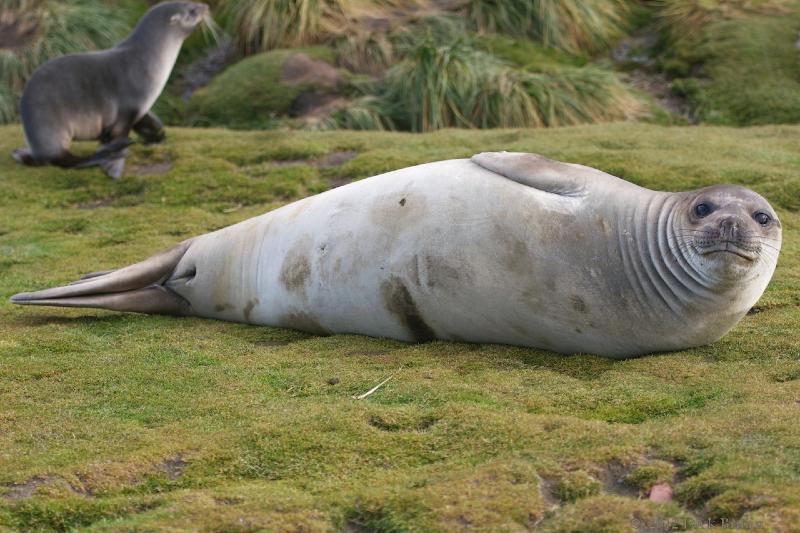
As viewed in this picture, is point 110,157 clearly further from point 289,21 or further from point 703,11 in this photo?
point 703,11

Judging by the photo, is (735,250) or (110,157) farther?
(110,157)

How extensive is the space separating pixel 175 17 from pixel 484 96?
3772 mm

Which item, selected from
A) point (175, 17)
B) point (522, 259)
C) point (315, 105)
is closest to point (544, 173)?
point (522, 259)

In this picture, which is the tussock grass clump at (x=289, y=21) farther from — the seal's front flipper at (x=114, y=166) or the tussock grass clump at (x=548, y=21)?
the seal's front flipper at (x=114, y=166)

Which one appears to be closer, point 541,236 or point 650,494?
point 650,494

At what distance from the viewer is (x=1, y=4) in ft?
57.0

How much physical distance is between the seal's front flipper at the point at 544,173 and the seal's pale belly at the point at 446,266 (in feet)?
0.22

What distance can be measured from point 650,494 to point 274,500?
1.39m

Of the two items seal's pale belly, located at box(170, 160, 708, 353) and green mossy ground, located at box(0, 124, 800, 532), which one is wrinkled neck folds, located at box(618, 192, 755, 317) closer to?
seal's pale belly, located at box(170, 160, 708, 353)

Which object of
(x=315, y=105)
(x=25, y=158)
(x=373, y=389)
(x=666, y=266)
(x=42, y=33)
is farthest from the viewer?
(x=42, y=33)

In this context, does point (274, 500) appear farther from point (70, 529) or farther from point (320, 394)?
point (320, 394)

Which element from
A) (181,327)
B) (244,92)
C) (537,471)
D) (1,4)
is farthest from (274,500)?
(1,4)

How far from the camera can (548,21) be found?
16.9m

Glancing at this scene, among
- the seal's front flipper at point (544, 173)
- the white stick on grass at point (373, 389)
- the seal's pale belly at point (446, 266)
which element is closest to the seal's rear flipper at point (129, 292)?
the seal's pale belly at point (446, 266)
